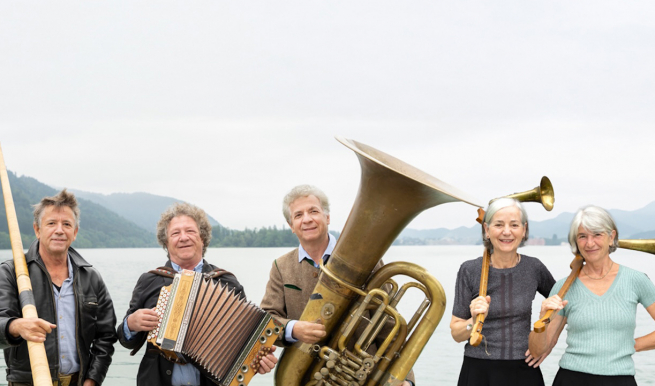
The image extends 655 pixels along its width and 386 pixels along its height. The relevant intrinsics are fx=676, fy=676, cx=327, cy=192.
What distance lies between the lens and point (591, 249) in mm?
3918

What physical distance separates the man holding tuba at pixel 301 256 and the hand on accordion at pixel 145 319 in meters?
0.78

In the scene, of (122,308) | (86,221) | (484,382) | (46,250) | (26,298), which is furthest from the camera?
(86,221)

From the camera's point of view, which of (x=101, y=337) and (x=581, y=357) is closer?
(x=581, y=357)

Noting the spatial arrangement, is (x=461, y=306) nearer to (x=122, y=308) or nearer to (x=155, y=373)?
(x=155, y=373)

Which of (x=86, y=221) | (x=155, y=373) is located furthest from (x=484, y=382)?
(x=86, y=221)

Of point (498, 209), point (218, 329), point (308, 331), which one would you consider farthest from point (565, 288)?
point (218, 329)

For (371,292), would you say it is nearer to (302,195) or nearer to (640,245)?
(302,195)

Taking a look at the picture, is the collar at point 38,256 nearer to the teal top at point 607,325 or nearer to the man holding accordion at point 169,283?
the man holding accordion at point 169,283

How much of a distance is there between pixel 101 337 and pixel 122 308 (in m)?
23.4

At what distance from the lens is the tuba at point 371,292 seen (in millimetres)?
3994

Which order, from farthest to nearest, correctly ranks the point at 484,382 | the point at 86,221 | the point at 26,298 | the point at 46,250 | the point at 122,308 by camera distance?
1. the point at 86,221
2. the point at 122,308
3. the point at 46,250
4. the point at 484,382
5. the point at 26,298

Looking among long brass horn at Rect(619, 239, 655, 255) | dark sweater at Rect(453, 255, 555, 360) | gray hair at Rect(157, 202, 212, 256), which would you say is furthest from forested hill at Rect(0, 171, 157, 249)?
long brass horn at Rect(619, 239, 655, 255)

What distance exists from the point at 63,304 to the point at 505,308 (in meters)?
2.72

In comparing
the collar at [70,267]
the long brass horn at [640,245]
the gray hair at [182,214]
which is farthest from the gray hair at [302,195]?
the long brass horn at [640,245]
